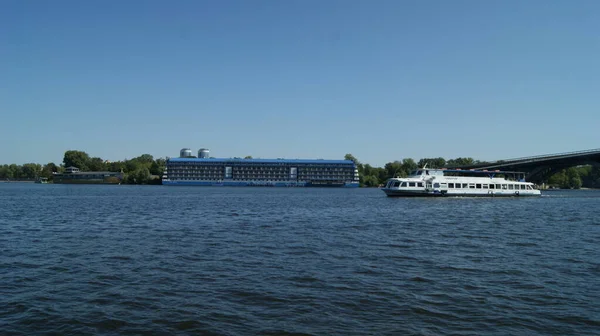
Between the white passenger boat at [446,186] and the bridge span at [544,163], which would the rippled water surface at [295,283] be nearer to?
the white passenger boat at [446,186]

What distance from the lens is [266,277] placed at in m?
17.2

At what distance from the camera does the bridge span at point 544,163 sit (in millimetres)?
121188

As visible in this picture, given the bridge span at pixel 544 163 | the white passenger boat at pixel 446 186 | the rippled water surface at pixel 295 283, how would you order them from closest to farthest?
the rippled water surface at pixel 295 283
the white passenger boat at pixel 446 186
the bridge span at pixel 544 163

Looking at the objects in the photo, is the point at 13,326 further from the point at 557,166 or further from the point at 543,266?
the point at 557,166

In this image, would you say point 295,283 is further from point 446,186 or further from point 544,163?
point 544,163

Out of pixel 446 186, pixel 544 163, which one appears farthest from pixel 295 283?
pixel 544 163

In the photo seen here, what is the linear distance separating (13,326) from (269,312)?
683 cm

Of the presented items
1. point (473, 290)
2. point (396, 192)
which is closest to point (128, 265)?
point (473, 290)

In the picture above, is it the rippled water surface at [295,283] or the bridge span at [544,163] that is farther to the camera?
the bridge span at [544,163]

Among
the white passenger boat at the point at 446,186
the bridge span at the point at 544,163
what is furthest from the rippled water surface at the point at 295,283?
the bridge span at the point at 544,163

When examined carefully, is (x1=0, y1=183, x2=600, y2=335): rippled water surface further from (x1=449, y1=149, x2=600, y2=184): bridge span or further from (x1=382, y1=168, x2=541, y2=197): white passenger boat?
(x1=449, y1=149, x2=600, y2=184): bridge span

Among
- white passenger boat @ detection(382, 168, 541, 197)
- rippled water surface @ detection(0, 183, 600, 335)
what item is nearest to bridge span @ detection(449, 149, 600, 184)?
white passenger boat @ detection(382, 168, 541, 197)

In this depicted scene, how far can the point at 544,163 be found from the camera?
12606 centimetres

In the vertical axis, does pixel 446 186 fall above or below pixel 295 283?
above
